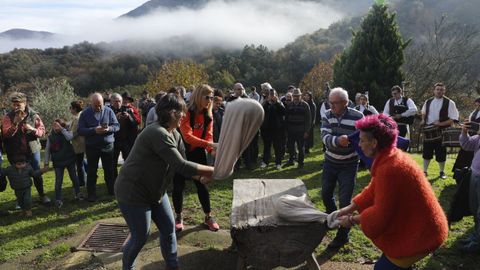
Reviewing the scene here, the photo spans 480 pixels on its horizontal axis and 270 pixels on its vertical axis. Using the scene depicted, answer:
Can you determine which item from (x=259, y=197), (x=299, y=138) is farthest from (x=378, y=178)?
(x=299, y=138)

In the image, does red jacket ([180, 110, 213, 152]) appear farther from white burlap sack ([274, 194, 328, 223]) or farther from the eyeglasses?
white burlap sack ([274, 194, 328, 223])

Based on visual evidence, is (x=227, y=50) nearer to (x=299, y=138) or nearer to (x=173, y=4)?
(x=299, y=138)

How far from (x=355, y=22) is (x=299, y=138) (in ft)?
196

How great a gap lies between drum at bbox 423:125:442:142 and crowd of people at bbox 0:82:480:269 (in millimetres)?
21

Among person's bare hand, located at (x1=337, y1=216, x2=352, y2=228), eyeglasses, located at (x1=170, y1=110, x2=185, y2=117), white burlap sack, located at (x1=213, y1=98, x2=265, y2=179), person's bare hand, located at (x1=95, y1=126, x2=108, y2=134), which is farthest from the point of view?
person's bare hand, located at (x1=95, y1=126, x2=108, y2=134)

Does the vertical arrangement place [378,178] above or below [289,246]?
above

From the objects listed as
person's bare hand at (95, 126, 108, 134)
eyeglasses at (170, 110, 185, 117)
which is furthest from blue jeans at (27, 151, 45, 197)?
eyeglasses at (170, 110, 185, 117)

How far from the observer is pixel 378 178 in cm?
287

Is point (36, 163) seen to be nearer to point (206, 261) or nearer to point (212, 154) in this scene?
point (212, 154)

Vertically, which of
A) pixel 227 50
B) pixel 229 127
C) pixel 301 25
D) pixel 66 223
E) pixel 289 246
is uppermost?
pixel 301 25

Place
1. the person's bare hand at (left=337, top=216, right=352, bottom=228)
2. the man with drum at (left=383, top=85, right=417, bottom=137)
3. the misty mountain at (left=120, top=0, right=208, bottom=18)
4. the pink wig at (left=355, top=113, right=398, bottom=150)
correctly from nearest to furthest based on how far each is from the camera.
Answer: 1. the pink wig at (left=355, top=113, right=398, bottom=150)
2. the person's bare hand at (left=337, top=216, right=352, bottom=228)
3. the man with drum at (left=383, top=85, right=417, bottom=137)
4. the misty mountain at (left=120, top=0, right=208, bottom=18)

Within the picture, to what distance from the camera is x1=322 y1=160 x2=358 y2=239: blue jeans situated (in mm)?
4918

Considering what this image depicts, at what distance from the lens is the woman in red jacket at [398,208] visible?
278 cm

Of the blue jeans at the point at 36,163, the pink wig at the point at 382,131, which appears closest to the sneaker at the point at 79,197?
the blue jeans at the point at 36,163
